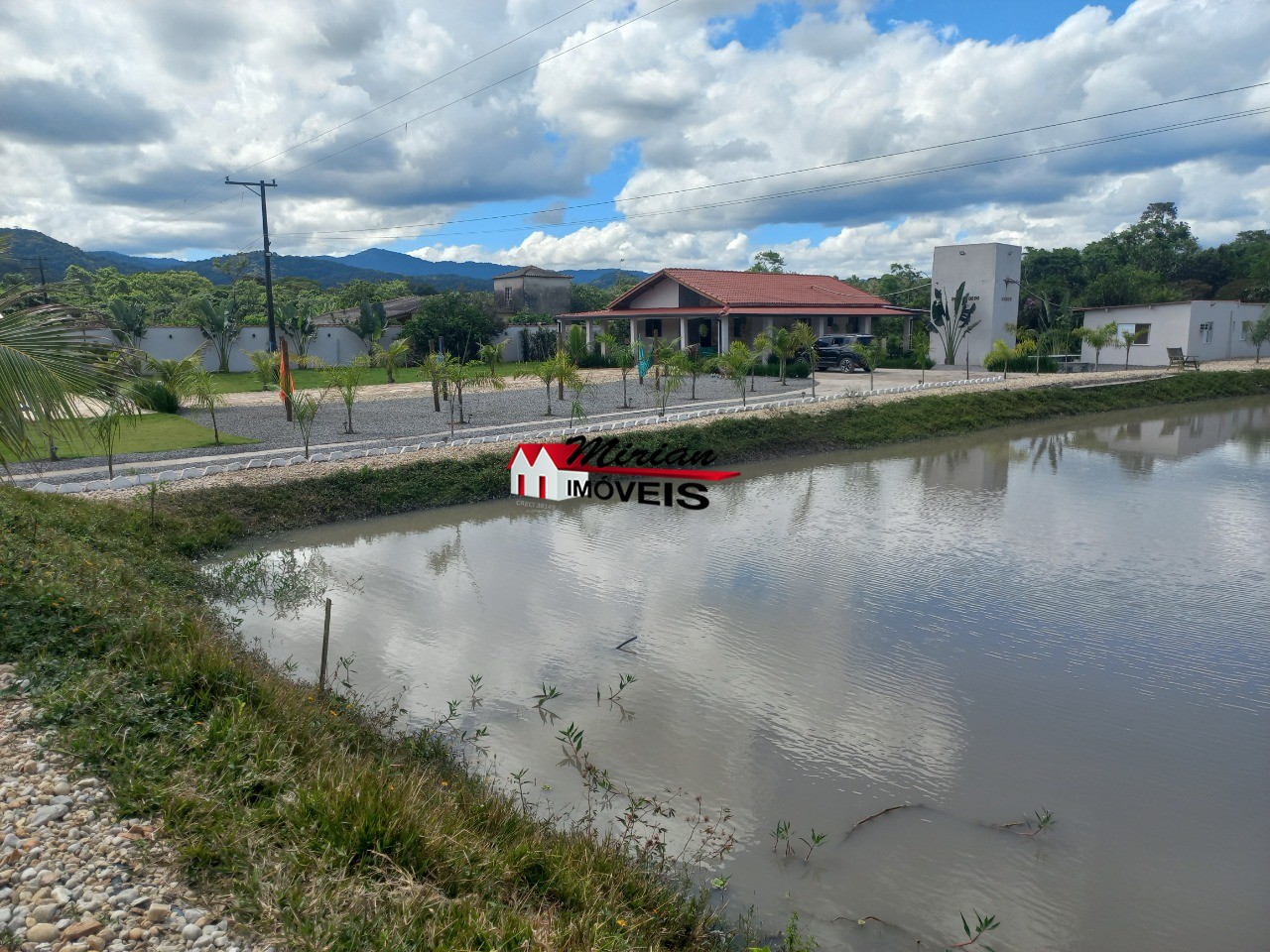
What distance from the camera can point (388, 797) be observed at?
13.4 feet

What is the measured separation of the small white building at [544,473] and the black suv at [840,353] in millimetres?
17745

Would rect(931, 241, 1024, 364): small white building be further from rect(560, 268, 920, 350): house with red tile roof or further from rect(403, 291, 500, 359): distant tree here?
rect(403, 291, 500, 359): distant tree

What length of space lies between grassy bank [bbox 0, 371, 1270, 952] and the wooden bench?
3432 cm

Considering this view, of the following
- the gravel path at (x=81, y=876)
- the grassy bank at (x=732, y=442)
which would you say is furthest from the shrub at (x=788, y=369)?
the gravel path at (x=81, y=876)

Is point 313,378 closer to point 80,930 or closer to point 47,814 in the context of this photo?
point 47,814

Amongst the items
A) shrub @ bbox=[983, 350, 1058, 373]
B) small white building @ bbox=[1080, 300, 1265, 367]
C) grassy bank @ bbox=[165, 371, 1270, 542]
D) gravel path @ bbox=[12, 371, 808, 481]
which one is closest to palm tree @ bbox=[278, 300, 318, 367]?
gravel path @ bbox=[12, 371, 808, 481]

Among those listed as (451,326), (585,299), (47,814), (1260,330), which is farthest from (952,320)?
(47,814)

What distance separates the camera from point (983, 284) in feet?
110

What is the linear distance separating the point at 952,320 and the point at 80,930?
35.2 metres

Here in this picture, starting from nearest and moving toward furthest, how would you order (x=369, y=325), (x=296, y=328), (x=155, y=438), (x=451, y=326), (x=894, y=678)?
1. (x=894, y=678)
2. (x=155, y=438)
3. (x=296, y=328)
4. (x=451, y=326)
5. (x=369, y=325)

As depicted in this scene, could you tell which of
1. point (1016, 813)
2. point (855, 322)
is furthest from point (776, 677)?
point (855, 322)

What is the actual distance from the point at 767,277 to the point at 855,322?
404 cm

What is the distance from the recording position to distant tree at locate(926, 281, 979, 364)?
33562mm

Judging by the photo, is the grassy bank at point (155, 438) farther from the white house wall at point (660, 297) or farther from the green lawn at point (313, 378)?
the white house wall at point (660, 297)
